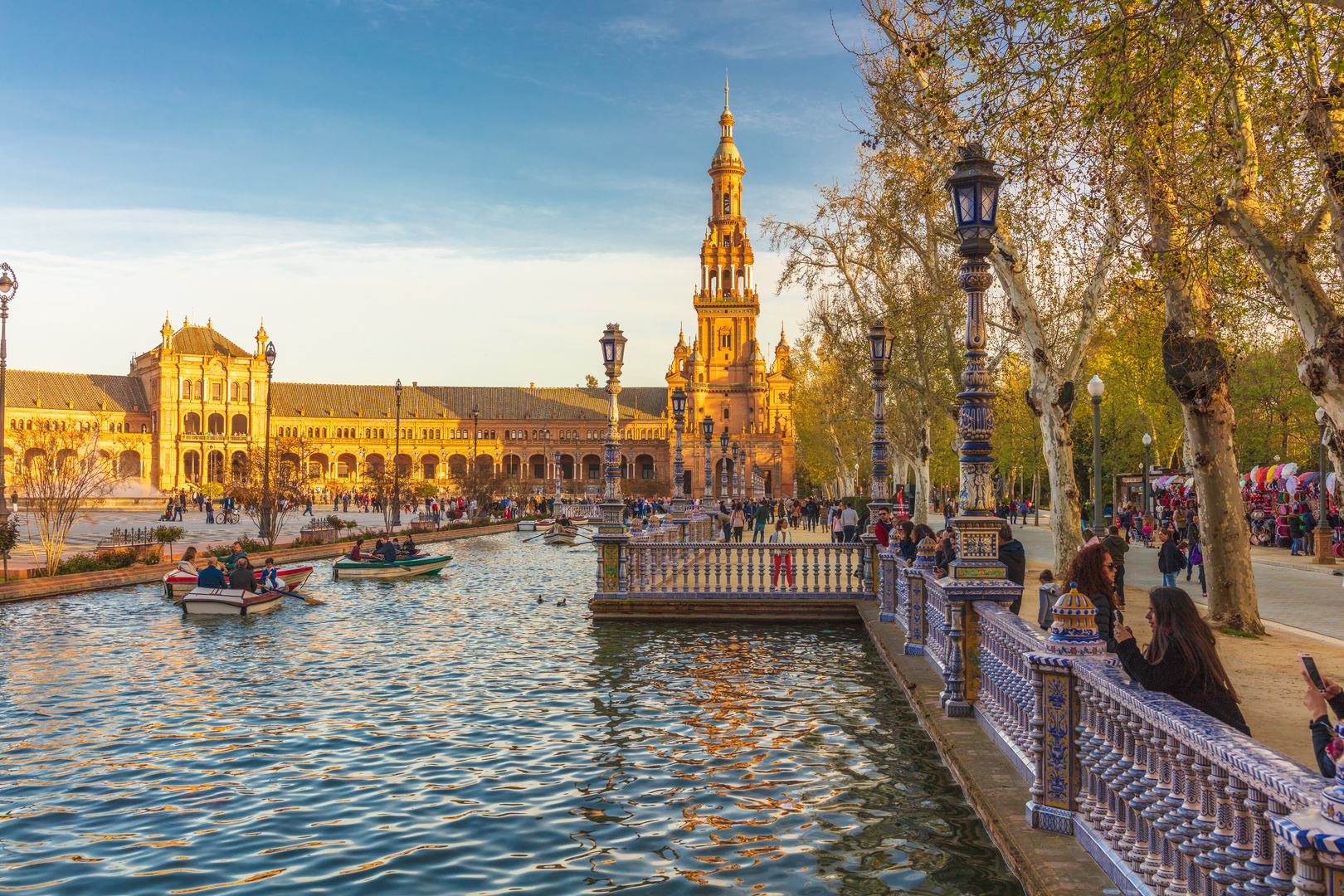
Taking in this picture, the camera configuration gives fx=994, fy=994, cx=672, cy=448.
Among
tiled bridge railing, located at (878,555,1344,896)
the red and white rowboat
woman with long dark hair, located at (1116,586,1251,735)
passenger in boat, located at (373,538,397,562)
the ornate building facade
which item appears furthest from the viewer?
the ornate building facade

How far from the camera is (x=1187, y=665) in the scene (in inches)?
192

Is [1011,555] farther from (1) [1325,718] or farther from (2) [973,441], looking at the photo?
(1) [1325,718]

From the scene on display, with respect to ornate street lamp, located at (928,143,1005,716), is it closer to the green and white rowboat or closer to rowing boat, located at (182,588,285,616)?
rowing boat, located at (182,588,285,616)

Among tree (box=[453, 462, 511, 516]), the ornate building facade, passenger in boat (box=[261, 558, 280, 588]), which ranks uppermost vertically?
the ornate building facade

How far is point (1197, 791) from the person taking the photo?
3988 mm

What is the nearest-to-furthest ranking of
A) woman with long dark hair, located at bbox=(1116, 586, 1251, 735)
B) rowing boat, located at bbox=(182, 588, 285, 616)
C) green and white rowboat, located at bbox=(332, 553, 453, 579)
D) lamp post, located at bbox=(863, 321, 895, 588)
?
woman with long dark hair, located at bbox=(1116, 586, 1251, 735), lamp post, located at bbox=(863, 321, 895, 588), rowing boat, located at bbox=(182, 588, 285, 616), green and white rowboat, located at bbox=(332, 553, 453, 579)

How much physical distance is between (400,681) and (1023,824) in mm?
9155

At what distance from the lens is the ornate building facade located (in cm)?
12119

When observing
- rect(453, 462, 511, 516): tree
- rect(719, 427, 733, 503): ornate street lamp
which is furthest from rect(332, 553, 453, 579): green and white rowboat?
rect(453, 462, 511, 516): tree

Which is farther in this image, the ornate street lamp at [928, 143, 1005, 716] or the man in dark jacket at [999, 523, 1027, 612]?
the man in dark jacket at [999, 523, 1027, 612]

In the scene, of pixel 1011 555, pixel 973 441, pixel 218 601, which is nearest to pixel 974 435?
pixel 973 441

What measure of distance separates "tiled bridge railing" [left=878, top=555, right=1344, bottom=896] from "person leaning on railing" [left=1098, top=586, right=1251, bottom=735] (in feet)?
0.63

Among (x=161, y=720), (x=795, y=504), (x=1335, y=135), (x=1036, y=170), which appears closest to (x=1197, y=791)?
(x=1335, y=135)

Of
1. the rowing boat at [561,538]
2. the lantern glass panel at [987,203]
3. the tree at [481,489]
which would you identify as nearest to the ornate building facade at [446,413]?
the tree at [481,489]
